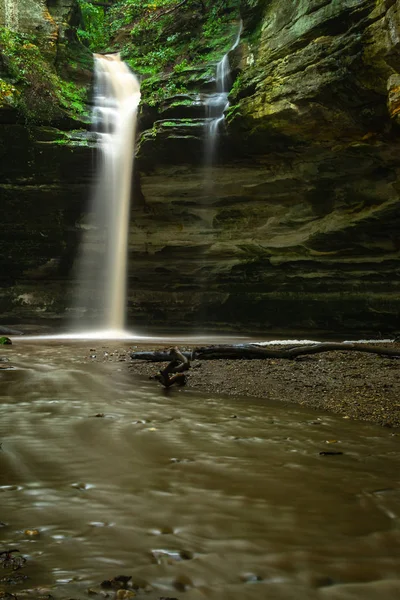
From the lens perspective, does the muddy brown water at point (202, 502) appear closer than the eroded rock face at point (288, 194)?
Yes

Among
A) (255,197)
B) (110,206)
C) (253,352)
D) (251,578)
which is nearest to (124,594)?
(251,578)

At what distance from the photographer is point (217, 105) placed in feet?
46.4

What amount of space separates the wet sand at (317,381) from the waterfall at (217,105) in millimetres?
8575

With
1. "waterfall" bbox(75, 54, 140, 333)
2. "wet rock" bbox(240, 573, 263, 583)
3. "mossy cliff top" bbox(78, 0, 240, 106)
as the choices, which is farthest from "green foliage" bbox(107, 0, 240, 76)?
"wet rock" bbox(240, 573, 263, 583)

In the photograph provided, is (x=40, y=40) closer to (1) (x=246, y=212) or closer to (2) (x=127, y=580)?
(1) (x=246, y=212)

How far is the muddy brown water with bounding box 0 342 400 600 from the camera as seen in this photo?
1.48m

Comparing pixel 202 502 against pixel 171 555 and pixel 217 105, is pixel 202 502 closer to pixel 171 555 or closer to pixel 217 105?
pixel 171 555

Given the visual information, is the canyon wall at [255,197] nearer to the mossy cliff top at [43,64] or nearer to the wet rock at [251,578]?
the mossy cliff top at [43,64]

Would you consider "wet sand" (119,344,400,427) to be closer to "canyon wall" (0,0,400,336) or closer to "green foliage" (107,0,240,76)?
"canyon wall" (0,0,400,336)

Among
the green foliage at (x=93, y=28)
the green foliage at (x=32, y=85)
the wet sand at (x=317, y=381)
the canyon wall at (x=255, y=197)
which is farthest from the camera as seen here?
the green foliage at (x=93, y=28)

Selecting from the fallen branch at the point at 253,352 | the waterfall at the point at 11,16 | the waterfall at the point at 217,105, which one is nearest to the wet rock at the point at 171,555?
the fallen branch at the point at 253,352

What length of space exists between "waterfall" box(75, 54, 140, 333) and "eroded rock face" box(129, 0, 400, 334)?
1.94ft

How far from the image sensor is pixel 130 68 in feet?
57.5

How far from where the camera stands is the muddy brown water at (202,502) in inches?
58.2
